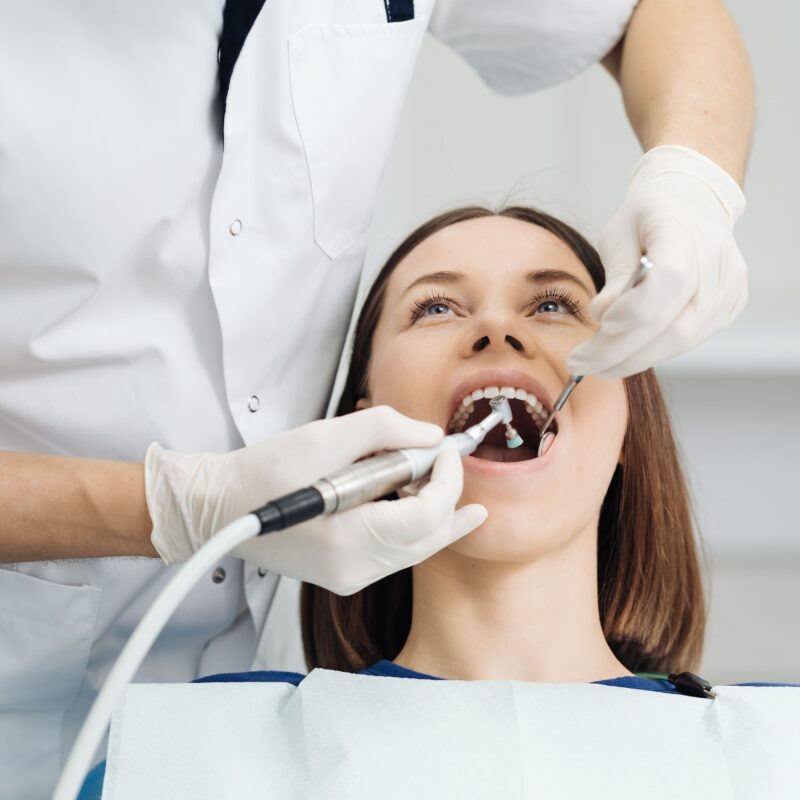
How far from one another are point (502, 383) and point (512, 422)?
156 mm

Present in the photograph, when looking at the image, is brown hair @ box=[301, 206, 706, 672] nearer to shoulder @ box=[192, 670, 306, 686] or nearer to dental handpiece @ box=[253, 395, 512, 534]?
shoulder @ box=[192, 670, 306, 686]

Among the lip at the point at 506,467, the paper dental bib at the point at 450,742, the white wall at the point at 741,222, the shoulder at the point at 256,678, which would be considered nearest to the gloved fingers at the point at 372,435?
the lip at the point at 506,467

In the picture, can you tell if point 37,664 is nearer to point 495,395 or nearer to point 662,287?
point 495,395

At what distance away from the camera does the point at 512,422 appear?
153 centimetres

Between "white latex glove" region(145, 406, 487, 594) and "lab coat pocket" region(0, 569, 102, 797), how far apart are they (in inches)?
10.6

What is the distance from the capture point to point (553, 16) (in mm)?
1679

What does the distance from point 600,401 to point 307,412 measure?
0.48 metres

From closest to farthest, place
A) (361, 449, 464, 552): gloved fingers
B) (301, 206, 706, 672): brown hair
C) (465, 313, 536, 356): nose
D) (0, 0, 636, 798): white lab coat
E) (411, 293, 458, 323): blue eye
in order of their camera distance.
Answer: (361, 449, 464, 552): gloved fingers
(0, 0, 636, 798): white lab coat
(465, 313, 536, 356): nose
(411, 293, 458, 323): blue eye
(301, 206, 706, 672): brown hair

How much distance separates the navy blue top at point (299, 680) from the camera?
53.2 inches

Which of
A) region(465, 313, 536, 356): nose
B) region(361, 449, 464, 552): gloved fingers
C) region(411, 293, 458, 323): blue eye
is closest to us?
region(361, 449, 464, 552): gloved fingers

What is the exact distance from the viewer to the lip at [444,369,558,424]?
138 centimetres

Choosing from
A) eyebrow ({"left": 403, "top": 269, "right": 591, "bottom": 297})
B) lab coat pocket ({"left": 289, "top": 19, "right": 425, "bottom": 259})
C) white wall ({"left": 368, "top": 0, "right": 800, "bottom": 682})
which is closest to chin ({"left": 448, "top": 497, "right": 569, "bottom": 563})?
eyebrow ({"left": 403, "top": 269, "right": 591, "bottom": 297})

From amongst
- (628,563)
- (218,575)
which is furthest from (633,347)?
(218,575)

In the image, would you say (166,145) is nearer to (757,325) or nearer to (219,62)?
(219,62)
